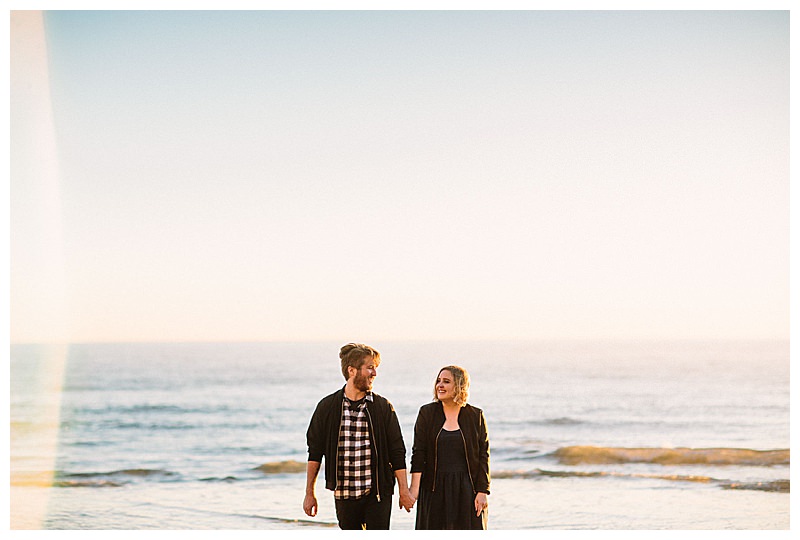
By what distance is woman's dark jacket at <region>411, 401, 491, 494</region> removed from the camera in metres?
3.80

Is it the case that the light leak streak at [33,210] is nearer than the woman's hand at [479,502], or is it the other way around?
the woman's hand at [479,502]

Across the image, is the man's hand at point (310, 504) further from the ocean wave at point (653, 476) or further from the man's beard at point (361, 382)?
the ocean wave at point (653, 476)

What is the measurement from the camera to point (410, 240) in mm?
12391

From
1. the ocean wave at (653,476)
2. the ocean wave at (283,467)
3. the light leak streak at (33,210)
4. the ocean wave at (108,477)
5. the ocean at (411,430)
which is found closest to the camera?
the light leak streak at (33,210)

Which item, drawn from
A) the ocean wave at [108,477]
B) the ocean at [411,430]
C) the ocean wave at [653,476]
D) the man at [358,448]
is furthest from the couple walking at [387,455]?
the ocean wave at [108,477]

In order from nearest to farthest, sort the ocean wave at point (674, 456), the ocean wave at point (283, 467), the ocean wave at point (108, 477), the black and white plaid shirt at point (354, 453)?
the black and white plaid shirt at point (354, 453), the ocean wave at point (108, 477), the ocean wave at point (674, 456), the ocean wave at point (283, 467)

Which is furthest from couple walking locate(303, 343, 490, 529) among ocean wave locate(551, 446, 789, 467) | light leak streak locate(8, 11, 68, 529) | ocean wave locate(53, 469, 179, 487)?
ocean wave locate(551, 446, 789, 467)

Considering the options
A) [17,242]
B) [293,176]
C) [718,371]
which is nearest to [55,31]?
[17,242]

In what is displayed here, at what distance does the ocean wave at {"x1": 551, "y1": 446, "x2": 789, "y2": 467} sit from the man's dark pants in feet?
21.8

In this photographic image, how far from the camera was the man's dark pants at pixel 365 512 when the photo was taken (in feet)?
12.4

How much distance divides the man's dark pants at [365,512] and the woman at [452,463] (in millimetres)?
140

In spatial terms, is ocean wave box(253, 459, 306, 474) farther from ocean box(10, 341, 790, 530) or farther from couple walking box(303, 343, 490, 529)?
couple walking box(303, 343, 490, 529)

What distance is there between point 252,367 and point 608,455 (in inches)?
324

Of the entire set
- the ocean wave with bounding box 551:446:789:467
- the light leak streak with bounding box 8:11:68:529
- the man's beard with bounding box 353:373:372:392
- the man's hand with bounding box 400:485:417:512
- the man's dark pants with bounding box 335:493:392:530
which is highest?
the light leak streak with bounding box 8:11:68:529
